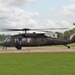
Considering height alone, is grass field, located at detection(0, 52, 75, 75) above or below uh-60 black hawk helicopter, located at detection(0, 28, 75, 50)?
below

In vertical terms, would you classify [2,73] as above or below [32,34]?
below

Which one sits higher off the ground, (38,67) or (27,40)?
(27,40)

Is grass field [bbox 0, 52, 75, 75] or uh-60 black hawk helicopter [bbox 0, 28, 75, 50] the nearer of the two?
grass field [bbox 0, 52, 75, 75]

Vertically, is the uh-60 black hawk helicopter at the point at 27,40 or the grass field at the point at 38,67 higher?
the uh-60 black hawk helicopter at the point at 27,40

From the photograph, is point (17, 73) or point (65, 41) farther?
point (65, 41)

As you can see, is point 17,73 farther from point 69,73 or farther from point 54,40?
point 54,40

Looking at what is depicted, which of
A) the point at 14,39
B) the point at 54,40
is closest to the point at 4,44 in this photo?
the point at 14,39

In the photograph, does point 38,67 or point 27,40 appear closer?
point 38,67

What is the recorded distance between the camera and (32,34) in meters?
41.3

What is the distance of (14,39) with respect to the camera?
1622 inches

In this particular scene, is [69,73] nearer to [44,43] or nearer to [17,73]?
[17,73]

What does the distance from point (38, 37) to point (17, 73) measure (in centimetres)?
2824

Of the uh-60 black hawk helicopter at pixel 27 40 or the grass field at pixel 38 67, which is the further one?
the uh-60 black hawk helicopter at pixel 27 40

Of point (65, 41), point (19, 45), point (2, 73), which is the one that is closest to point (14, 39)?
point (19, 45)
